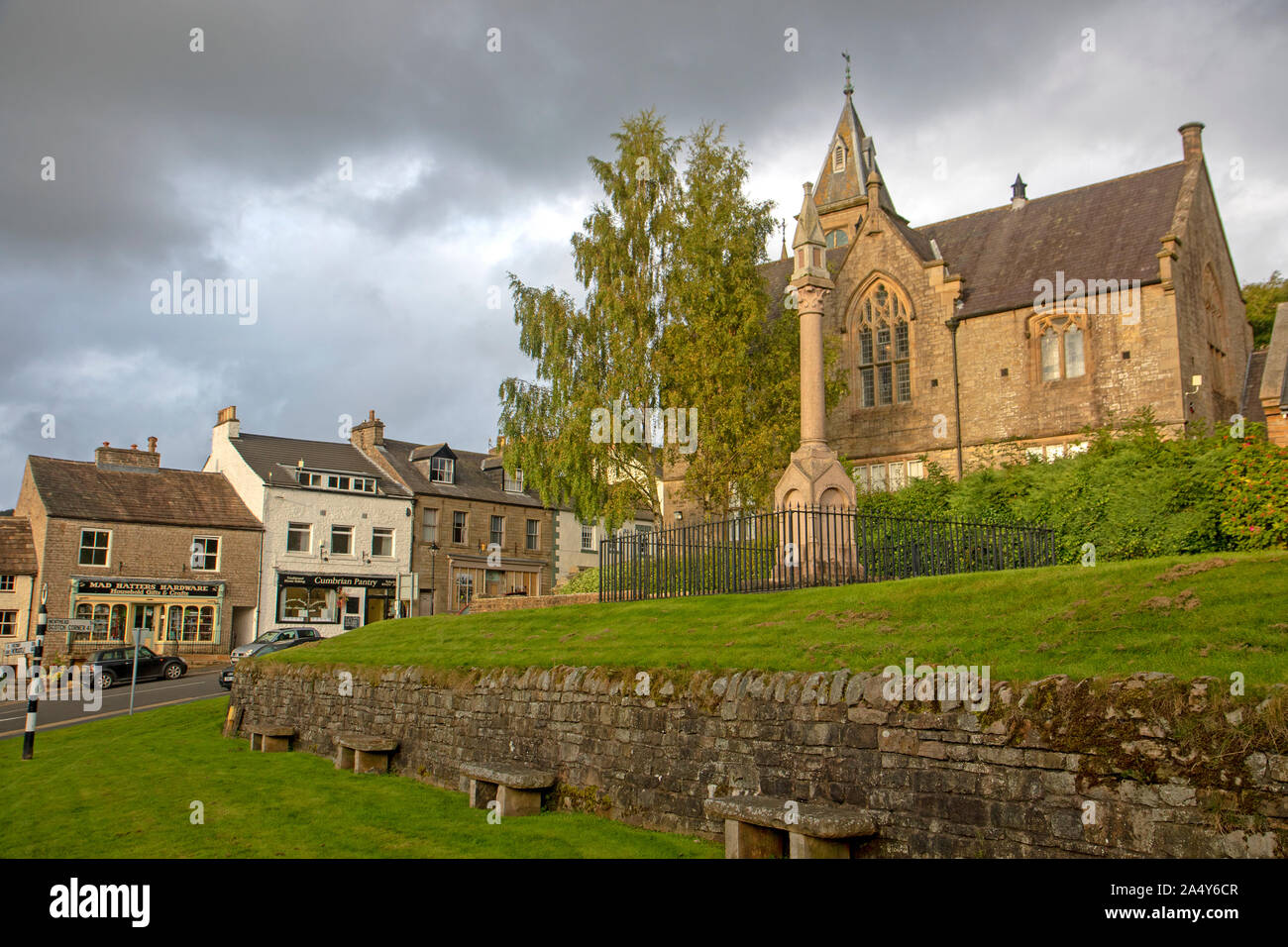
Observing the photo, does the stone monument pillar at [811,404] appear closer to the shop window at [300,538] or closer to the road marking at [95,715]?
the road marking at [95,715]

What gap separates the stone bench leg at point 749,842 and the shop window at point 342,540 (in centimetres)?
3681

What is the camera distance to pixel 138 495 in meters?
37.6

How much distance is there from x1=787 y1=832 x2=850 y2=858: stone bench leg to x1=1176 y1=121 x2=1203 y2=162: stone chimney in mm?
27088

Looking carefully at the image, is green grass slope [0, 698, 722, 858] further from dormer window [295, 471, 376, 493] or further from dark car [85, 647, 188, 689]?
dormer window [295, 471, 376, 493]

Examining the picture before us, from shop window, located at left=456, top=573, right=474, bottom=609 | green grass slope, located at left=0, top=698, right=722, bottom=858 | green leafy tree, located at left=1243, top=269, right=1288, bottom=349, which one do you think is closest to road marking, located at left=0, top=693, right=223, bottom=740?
green grass slope, located at left=0, top=698, right=722, bottom=858

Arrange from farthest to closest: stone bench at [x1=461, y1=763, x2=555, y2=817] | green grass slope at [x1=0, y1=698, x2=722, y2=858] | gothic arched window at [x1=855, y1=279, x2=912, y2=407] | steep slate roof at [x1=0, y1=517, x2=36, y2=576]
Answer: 1. steep slate roof at [x1=0, y1=517, x2=36, y2=576]
2. gothic arched window at [x1=855, y1=279, x2=912, y2=407]
3. stone bench at [x1=461, y1=763, x2=555, y2=817]
4. green grass slope at [x1=0, y1=698, x2=722, y2=858]

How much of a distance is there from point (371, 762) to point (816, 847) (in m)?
9.12

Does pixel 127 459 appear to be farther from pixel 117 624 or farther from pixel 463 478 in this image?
pixel 463 478

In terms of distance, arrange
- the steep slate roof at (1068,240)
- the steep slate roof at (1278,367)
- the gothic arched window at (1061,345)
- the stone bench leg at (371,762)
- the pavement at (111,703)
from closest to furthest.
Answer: the stone bench leg at (371,762) → the pavement at (111,703) → the steep slate roof at (1278,367) → the gothic arched window at (1061,345) → the steep slate roof at (1068,240)

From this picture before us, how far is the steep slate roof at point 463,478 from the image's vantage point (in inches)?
1762

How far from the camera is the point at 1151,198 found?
26766mm

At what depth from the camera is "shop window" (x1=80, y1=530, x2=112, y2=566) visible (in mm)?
35094

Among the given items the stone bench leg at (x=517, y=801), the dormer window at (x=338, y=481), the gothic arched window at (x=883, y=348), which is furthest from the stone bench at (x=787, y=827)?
the dormer window at (x=338, y=481)

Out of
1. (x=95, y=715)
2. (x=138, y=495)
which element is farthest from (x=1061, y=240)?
(x=138, y=495)
